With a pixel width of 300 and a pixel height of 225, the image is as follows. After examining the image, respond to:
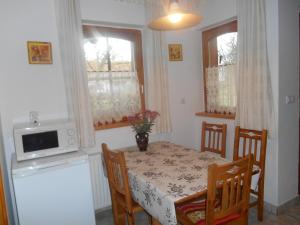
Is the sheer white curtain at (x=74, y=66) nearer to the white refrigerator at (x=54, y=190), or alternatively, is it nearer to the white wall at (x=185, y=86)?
the white refrigerator at (x=54, y=190)

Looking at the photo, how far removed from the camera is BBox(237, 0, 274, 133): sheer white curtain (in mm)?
2209

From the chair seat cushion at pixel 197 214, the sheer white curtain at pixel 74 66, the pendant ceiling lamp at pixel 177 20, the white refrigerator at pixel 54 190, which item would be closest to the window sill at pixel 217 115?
the chair seat cushion at pixel 197 214

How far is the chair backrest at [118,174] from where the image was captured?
1.66m

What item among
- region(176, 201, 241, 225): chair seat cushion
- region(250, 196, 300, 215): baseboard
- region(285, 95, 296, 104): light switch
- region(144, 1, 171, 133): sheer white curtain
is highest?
region(144, 1, 171, 133): sheer white curtain

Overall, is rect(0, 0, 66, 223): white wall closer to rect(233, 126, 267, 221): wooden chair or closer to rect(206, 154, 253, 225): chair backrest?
rect(206, 154, 253, 225): chair backrest

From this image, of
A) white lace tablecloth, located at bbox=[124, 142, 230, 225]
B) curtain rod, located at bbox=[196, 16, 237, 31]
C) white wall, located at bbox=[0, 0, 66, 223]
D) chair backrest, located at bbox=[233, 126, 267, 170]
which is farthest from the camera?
curtain rod, located at bbox=[196, 16, 237, 31]

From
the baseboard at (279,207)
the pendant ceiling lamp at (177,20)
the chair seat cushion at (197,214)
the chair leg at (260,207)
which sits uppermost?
the pendant ceiling lamp at (177,20)

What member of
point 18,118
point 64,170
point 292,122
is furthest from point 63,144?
point 292,122

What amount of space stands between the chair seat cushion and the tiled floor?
787 millimetres

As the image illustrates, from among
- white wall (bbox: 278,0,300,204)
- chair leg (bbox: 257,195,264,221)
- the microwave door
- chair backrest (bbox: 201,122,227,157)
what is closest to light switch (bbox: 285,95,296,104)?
white wall (bbox: 278,0,300,204)

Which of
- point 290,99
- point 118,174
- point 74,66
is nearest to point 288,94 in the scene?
point 290,99

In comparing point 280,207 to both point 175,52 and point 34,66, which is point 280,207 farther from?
point 34,66

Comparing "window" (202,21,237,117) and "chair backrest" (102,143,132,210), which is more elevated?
"window" (202,21,237,117)

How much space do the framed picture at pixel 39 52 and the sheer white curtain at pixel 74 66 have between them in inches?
5.3
